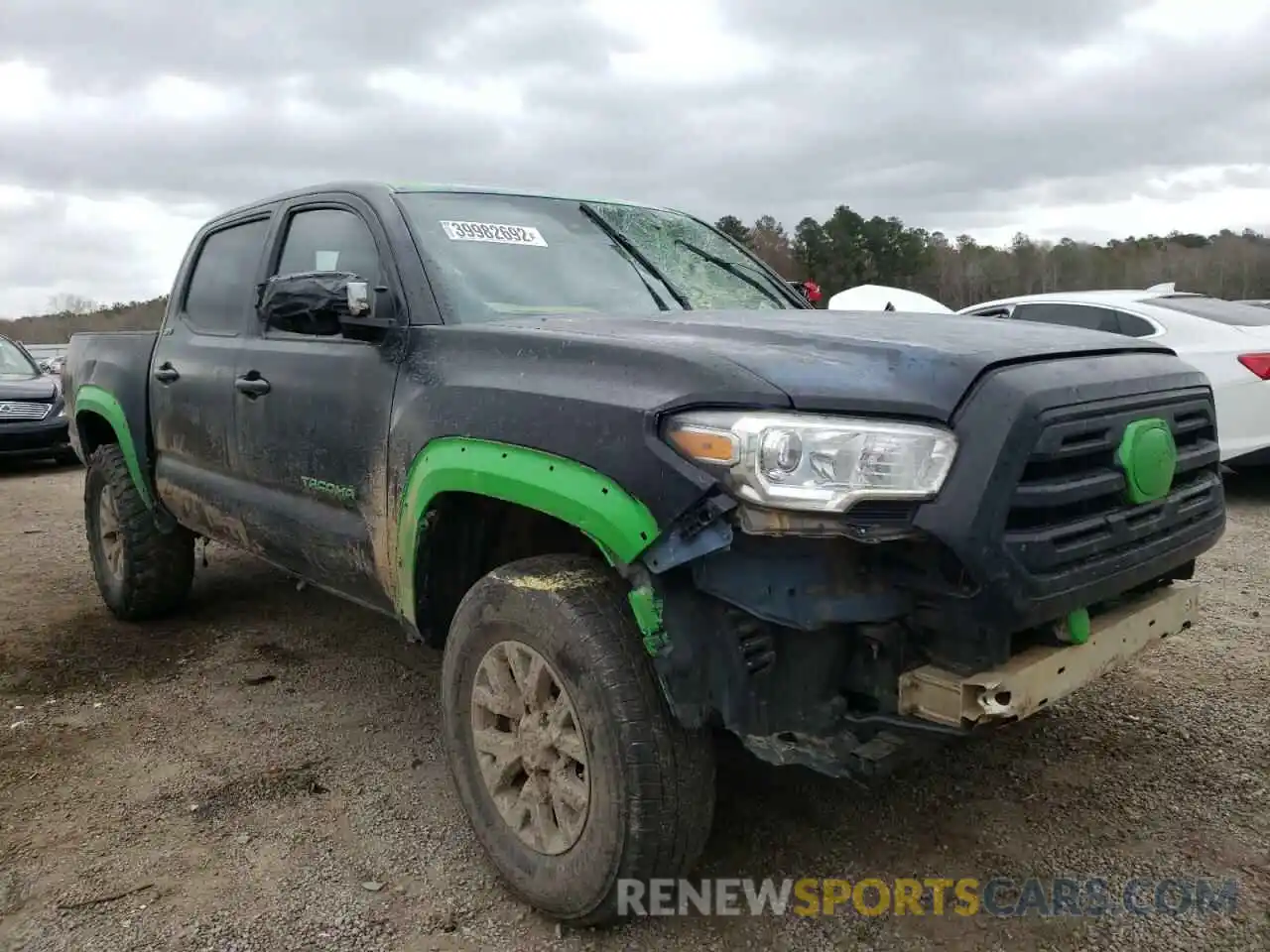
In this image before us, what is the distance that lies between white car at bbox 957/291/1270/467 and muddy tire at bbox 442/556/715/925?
15.3 feet

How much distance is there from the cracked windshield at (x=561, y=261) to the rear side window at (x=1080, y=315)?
3971mm

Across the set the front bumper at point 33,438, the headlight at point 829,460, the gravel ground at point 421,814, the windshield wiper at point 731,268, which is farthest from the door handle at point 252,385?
the front bumper at point 33,438

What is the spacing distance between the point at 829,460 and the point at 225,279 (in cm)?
325

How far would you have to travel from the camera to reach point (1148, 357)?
2.65 meters

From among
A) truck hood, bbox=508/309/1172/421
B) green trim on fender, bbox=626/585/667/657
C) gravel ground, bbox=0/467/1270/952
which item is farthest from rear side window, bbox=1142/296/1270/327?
green trim on fender, bbox=626/585/667/657

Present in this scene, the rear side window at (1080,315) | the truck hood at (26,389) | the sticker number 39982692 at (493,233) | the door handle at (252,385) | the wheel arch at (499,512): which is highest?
the sticker number 39982692 at (493,233)

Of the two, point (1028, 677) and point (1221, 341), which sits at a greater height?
point (1221, 341)

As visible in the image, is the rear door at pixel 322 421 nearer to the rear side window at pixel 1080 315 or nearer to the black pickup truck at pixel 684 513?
the black pickup truck at pixel 684 513

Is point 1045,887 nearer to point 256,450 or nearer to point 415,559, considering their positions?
point 415,559

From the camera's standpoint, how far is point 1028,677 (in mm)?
2115

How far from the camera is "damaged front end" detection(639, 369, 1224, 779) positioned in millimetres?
2021

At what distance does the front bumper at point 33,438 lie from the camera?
436 inches

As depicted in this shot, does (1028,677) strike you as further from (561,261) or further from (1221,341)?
(1221,341)

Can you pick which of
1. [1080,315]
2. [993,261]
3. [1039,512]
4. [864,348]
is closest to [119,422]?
[864,348]
